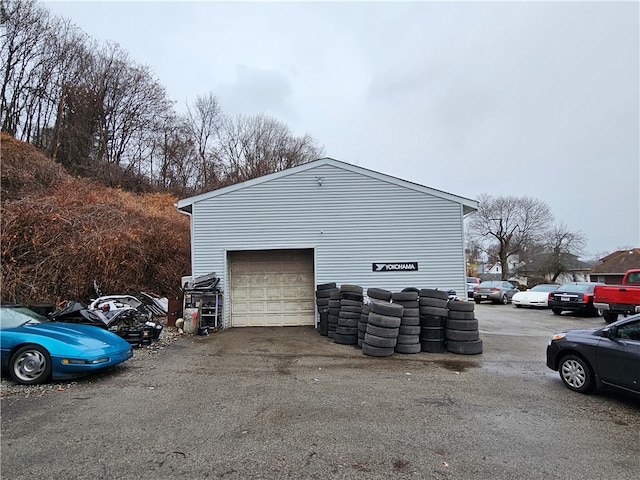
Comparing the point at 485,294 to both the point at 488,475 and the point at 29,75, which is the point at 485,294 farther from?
the point at 29,75

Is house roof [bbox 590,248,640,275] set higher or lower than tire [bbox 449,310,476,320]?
higher

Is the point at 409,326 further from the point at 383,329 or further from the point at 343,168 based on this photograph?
the point at 343,168

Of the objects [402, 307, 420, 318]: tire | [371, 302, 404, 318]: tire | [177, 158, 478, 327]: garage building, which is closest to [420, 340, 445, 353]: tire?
[402, 307, 420, 318]: tire

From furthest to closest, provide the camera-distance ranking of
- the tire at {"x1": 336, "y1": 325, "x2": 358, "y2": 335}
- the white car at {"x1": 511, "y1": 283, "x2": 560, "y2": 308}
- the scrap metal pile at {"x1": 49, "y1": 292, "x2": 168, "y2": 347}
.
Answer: the white car at {"x1": 511, "y1": 283, "x2": 560, "y2": 308} → the tire at {"x1": 336, "y1": 325, "x2": 358, "y2": 335} → the scrap metal pile at {"x1": 49, "y1": 292, "x2": 168, "y2": 347}

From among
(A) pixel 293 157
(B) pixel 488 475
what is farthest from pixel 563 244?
(B) pixel 488 475

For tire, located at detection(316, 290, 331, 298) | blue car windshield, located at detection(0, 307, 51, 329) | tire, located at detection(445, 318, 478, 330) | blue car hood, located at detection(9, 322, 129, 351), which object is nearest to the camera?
blue car hood, located at detection(9, 322, 129, 351)

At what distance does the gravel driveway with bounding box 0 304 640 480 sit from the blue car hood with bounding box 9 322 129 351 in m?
0.58

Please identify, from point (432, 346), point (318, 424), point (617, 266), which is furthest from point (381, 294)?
point (617, 266)

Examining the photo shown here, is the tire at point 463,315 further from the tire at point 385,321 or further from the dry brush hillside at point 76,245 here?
the dry brush hillside at point 76,245

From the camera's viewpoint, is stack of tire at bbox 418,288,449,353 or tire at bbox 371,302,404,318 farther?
stack of tire at bbox 418,288,449,353

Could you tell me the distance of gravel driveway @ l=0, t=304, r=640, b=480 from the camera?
3.42 meters

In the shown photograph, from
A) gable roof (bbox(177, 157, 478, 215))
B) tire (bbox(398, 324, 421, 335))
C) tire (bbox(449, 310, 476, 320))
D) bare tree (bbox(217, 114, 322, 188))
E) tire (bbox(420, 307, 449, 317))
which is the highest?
bare tree (bbox(217, 114, 322, 188))

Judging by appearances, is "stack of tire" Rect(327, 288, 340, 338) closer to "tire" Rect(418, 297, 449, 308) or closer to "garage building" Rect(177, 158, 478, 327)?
"garage building" Rect(177, 158, 478, 327)

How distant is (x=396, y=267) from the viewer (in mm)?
11789
